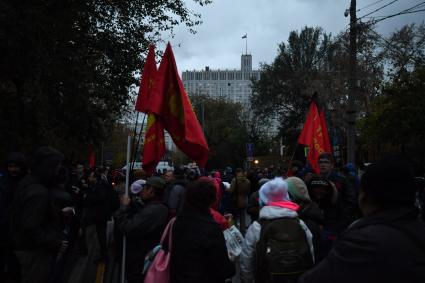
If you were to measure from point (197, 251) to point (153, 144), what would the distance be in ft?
8.81

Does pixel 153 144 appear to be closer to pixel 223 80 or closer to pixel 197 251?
pixel 197 251

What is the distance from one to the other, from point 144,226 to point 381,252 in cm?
280

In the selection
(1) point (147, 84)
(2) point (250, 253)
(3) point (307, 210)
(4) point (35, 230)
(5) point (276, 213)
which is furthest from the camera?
(1) point (147, 84)

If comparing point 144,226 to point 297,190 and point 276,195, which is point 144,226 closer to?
point 276,195

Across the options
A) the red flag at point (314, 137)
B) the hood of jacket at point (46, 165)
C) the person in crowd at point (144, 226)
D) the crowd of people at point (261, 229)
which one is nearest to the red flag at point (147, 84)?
the crowd of people at point (261, 229)

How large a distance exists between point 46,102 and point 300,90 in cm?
3745

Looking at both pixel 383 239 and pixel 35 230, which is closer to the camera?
pixel 383 239

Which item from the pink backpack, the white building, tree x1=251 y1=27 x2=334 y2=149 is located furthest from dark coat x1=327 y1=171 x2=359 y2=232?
the white building

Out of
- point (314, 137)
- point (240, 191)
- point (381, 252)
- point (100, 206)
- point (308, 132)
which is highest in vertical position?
point (308, 132)

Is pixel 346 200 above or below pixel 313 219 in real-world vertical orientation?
above

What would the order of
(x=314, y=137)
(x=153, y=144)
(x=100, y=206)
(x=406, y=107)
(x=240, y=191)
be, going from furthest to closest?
(x=406, y=107)
(x=240, y=191)
(x=314, y=137)
(x=100, y=206)
(x=153, y=144)

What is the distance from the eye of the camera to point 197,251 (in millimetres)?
3941

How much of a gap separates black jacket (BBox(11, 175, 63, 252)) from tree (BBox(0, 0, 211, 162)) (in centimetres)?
872

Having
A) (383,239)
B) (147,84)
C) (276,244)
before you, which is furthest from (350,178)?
(383,239)
